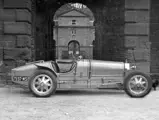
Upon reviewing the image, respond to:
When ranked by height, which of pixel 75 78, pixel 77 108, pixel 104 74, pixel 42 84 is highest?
pixel 104 74

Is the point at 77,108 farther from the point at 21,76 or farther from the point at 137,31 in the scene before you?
the point at 137,31

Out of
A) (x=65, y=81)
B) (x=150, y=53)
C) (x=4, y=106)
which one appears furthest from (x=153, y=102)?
(x=150, y=53)

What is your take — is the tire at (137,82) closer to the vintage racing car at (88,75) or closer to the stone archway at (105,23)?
the vintage racing car at (88,75)

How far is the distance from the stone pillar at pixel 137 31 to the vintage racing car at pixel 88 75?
2121 millimetres

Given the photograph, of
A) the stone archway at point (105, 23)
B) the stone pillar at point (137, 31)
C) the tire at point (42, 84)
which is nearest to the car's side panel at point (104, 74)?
the tire at point (42, 84)

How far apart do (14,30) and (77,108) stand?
468 centimetres

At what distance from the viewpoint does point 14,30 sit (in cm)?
966

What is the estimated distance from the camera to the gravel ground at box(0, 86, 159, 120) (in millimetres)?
5160

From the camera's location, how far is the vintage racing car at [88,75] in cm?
762

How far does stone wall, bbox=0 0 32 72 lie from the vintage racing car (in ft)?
5.87

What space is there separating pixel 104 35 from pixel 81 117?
663 cm

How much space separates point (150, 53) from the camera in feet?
34.9

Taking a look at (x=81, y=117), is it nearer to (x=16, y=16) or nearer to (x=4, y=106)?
(x=4, y=106)

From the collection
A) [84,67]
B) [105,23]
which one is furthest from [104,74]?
[105,23]
